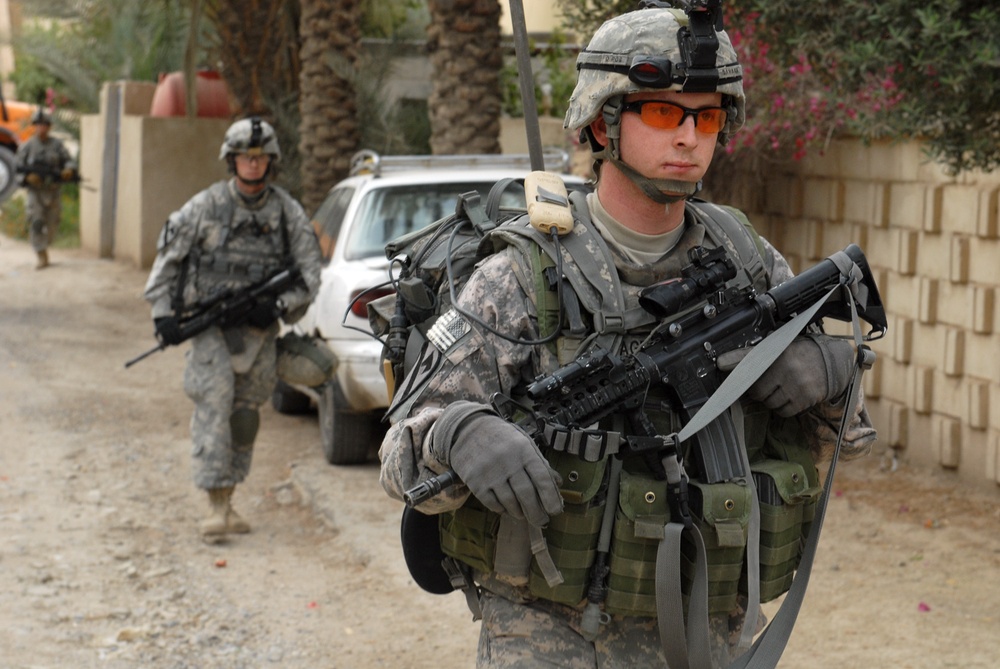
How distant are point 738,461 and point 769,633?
15.1 inches

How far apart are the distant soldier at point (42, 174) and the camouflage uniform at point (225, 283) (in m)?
12.0

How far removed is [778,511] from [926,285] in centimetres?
507

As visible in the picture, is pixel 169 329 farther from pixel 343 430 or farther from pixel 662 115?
pixel 662 115

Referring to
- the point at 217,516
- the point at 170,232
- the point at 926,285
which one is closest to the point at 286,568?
the point at 217,516

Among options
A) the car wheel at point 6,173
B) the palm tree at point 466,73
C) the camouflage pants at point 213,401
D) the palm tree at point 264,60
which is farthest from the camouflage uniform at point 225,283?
the car wheel at point 6,173

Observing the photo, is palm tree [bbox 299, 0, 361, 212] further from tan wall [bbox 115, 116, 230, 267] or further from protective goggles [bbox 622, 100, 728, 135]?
protective goggles [bbox 622, 100, 728, 135]

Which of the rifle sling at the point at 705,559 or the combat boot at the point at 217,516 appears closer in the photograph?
the rifle sling at the point at 705,559

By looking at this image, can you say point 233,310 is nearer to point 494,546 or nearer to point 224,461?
point 224,461

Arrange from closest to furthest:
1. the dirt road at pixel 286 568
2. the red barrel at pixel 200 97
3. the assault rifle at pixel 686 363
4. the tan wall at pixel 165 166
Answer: the assault rifle at pixel 686 363, the dirt road at pixel 286 568, the tan wall at pixel 165 166, the red barrel at pixel 200 97

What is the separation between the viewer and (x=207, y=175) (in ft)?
57.6

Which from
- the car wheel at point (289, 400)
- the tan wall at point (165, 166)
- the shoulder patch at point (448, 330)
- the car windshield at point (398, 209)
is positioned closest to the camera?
the shoulder patch at point (448, 330)

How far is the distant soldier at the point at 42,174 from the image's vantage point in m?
17.9

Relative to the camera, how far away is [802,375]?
2.62 m

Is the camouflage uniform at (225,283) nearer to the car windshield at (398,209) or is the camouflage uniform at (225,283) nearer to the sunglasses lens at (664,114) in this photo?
the car windshield at (398,209)
